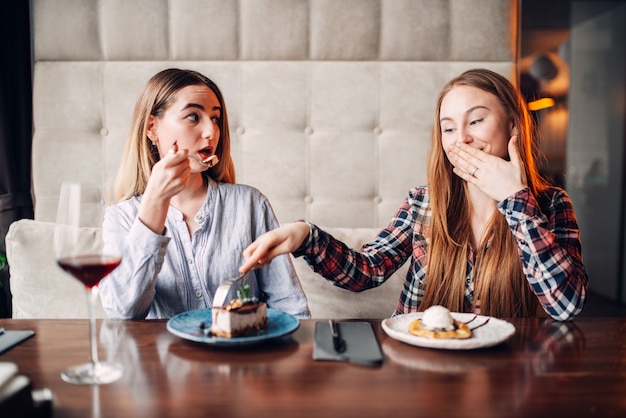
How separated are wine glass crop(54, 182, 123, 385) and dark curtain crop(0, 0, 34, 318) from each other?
1648 millimetres

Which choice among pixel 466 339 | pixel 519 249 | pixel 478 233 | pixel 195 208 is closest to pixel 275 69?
pixel 195 208

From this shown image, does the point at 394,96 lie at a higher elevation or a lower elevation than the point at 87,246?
higher

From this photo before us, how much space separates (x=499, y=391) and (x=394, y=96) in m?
1.64

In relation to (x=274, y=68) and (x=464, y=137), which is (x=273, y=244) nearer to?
(x=464, y=137)

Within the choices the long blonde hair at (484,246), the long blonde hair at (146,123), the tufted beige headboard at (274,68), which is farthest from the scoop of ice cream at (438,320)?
the tufted beige headboard at (274,68)

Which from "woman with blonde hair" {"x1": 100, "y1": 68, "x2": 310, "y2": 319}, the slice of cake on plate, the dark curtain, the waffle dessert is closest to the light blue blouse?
"woman with blonde hair" {"x1": 100, "y1": 68, "x2": 310, "y2": 319}

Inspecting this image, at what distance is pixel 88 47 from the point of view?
89.3 inches

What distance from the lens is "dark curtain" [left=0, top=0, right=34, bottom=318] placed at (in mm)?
2293

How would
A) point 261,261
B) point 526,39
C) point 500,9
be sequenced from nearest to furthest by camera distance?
point 261,261 < point 500,9 < point 526,39

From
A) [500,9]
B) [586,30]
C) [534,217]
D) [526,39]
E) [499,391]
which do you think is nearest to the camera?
[499,391]

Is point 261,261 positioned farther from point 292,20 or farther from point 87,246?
point 292,20

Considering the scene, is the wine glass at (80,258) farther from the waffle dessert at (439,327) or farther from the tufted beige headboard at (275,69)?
the tufted beige headboard at (275,69)

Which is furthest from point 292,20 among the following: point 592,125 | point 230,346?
point 592,125

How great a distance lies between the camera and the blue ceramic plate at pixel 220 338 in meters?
0.99
